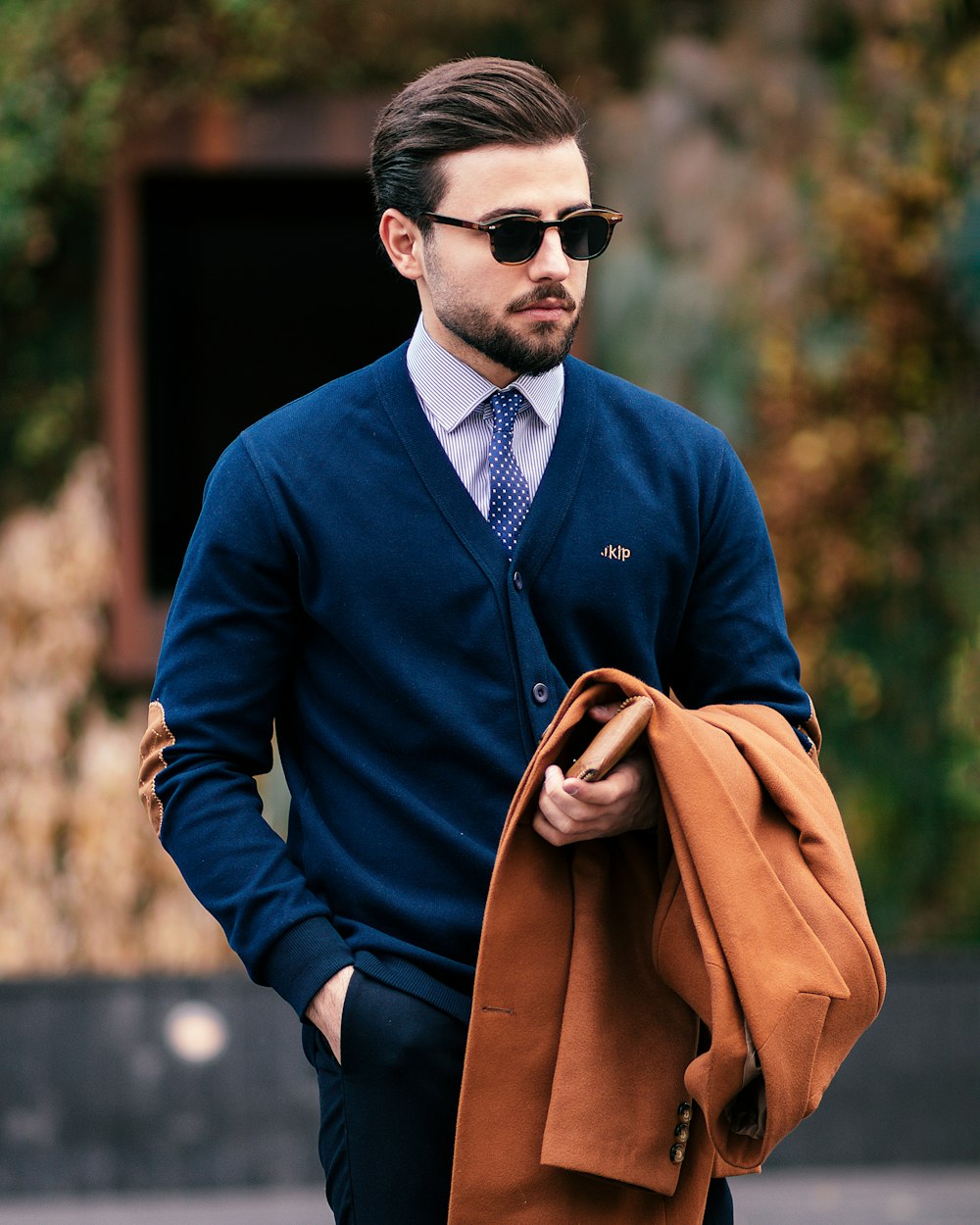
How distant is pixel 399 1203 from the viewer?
2291 mm

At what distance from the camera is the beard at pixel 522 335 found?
7.66 feet

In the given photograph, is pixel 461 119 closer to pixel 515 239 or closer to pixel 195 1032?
pixel 515 239

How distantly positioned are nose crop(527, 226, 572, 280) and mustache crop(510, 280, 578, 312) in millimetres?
20

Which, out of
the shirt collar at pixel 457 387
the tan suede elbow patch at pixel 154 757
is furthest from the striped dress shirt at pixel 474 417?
the tan suede elbow patch at pixel 154 757

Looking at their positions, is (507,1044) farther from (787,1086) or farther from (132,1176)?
(132,1176)

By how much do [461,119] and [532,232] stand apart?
7.8 inches

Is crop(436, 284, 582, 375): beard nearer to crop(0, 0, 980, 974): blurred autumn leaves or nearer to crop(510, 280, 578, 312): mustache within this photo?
crop(510, 280, 578, 312): mustache

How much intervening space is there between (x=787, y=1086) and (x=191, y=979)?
4.18m

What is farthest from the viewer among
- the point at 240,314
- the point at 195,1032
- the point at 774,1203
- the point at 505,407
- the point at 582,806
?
the point at 240,314

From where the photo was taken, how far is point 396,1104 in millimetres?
2301


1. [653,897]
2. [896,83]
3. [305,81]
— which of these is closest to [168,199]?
[305,81]

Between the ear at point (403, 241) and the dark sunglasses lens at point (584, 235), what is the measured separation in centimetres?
24

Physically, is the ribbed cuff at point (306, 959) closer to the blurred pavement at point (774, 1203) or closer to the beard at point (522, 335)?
the beard at point (522, 335)

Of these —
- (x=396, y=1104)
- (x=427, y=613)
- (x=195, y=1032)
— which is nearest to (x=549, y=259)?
(x=427, y=613)
